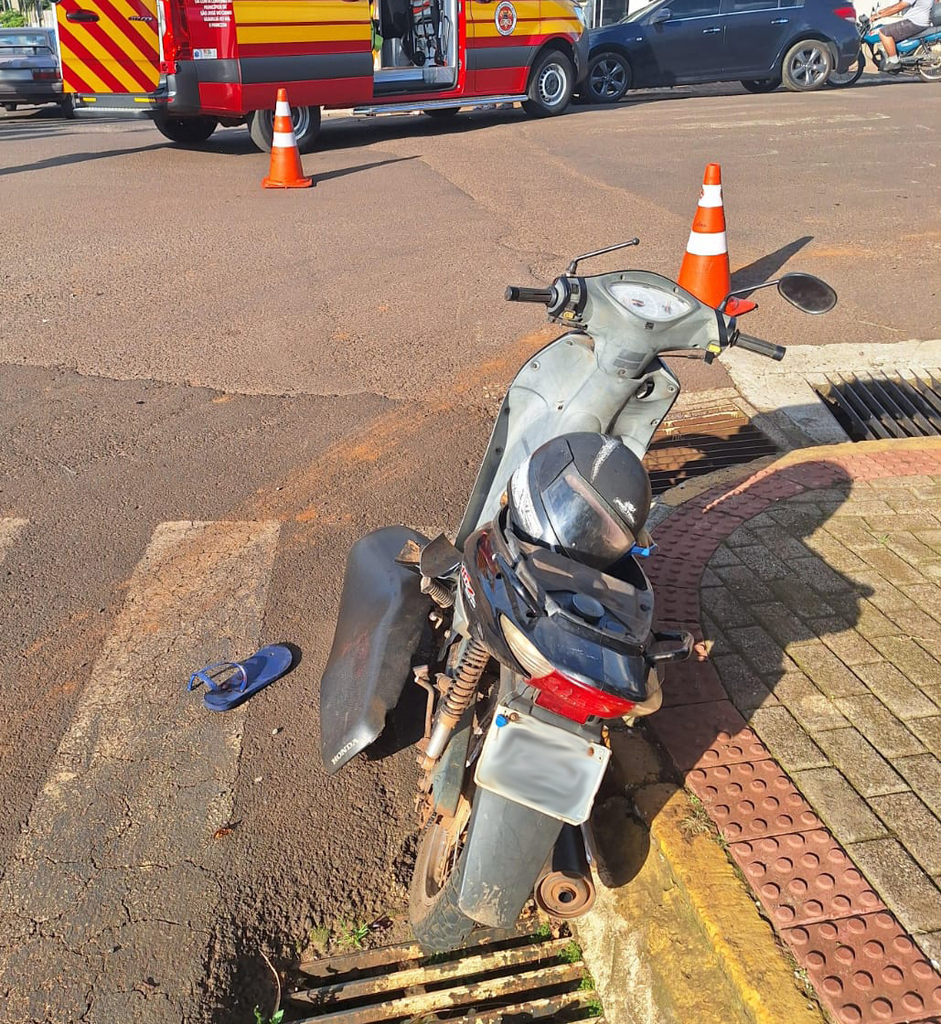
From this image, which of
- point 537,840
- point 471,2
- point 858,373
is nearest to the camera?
point 537,840

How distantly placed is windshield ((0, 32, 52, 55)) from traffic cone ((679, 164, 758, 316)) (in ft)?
45.5

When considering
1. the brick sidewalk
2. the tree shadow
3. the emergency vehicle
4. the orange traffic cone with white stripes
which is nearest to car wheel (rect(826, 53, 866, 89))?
the emergency vehicle

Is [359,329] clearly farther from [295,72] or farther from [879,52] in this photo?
[879,52]

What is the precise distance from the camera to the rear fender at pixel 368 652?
8.91 feet

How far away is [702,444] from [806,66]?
45.7 ft

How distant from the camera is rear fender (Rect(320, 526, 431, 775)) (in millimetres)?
2715

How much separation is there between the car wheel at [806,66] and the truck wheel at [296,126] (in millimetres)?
8722

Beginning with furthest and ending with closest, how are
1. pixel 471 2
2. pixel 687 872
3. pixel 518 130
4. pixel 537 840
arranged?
pixel 518 130
pixel 471 2
pixel 687 872
pixel 537 840

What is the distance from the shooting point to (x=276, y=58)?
1038 cm

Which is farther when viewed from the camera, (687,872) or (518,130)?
(518,130)

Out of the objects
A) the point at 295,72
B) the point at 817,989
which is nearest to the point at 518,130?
the point at 295,72

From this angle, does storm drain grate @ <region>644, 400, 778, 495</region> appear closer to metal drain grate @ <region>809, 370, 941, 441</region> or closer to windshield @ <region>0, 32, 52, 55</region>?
metal drain grate @ <region>809, 370, 941, 441</region>

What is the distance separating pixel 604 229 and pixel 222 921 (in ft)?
22.1

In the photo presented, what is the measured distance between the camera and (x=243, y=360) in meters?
5.60
